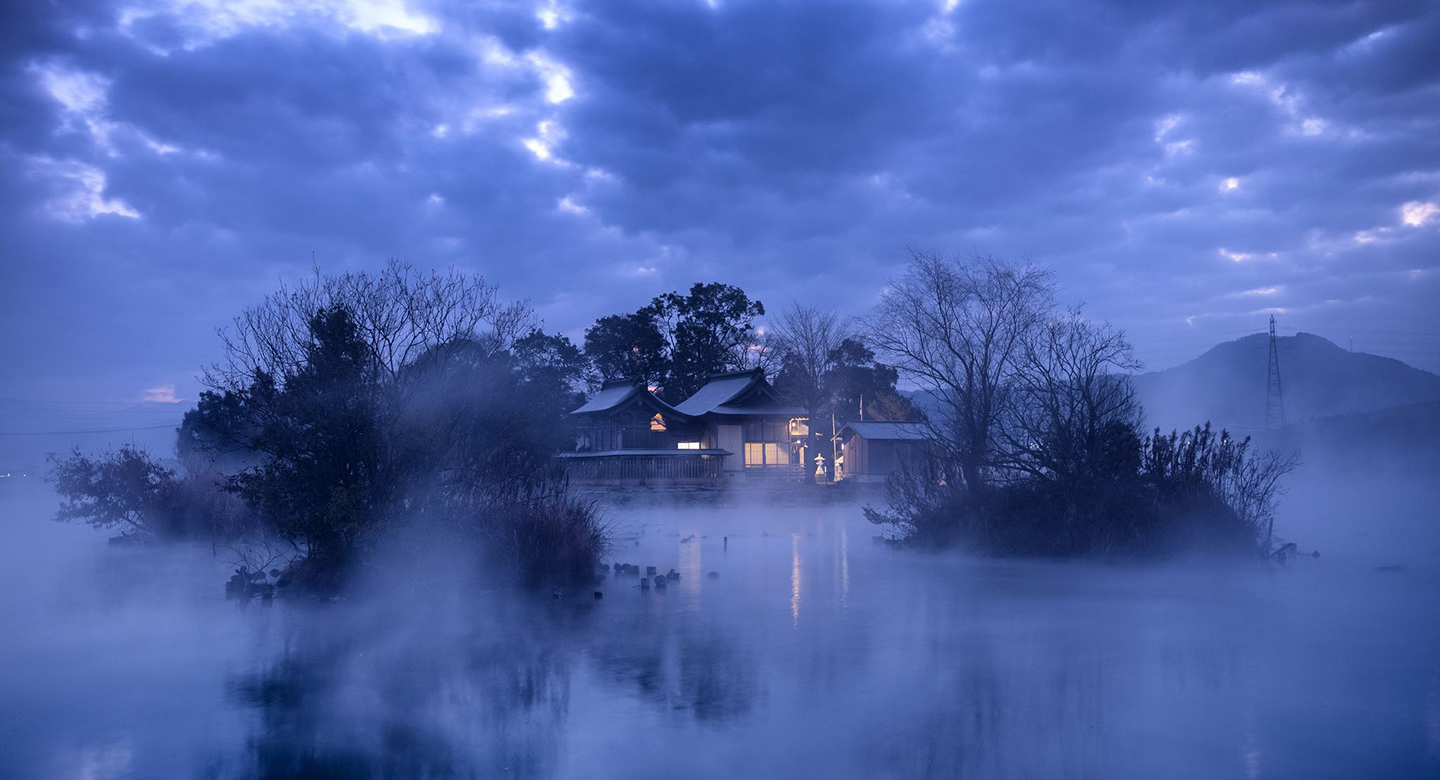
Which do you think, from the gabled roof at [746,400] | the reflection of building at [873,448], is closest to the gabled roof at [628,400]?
the gabled roof at [746,400]

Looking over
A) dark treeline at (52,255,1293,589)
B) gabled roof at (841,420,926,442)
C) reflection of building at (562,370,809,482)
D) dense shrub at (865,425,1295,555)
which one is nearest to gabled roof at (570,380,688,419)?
reflection of building at (562,370,809,482)

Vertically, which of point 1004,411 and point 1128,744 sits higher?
point 1004,411

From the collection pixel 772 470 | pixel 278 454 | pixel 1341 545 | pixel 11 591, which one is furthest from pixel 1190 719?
pixel 772 470

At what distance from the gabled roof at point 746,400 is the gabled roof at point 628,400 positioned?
84.0 inches

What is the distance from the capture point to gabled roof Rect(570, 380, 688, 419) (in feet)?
163

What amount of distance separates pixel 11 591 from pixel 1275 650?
788 inches

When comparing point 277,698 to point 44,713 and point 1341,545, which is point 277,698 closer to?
point 44,713

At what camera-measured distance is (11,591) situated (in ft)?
55.1

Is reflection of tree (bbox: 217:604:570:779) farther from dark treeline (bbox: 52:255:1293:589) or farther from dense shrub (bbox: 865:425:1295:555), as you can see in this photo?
dense shrub (bbox: 865:425:1295:555)

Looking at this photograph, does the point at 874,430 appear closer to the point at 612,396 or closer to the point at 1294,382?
the point at 612,396

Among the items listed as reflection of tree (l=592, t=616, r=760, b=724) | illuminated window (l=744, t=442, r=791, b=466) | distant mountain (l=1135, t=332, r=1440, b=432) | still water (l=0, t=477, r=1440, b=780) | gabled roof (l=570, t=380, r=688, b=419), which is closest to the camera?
still water (l=0, t=477, r=1440, b=780)

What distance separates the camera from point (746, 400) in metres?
52.3

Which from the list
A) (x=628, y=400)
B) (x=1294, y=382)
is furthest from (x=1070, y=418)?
(x=1294, y=382)

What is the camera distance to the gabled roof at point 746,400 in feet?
170
